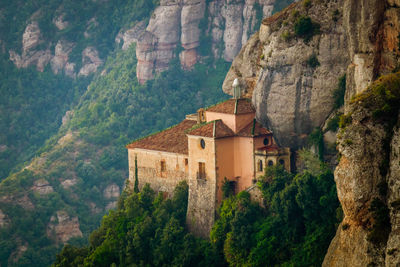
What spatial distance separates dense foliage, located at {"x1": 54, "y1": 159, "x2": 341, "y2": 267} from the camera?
179 feet

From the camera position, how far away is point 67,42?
527 feet

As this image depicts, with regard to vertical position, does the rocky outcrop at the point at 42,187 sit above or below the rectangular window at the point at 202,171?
below

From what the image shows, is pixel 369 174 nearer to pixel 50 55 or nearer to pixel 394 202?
pixel 394 202

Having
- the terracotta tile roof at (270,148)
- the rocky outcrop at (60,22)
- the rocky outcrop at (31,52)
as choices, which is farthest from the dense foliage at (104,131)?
the terracotta tile roof at (270,148)

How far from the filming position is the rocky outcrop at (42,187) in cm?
11449

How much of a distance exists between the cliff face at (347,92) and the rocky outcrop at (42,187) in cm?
5441

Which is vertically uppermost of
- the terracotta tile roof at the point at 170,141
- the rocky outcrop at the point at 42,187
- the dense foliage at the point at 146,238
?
the terracotta tile roof at the point at 170,141

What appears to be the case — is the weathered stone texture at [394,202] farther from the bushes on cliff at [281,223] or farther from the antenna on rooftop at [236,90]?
the antenna on rooftop at [236,90]

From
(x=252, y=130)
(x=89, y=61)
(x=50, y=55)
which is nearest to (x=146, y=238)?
(x=252, y=130)

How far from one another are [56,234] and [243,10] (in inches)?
1560

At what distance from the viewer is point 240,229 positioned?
189 ft

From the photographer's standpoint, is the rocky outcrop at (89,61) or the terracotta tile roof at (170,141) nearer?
the terracotta tile roof at (170,141)

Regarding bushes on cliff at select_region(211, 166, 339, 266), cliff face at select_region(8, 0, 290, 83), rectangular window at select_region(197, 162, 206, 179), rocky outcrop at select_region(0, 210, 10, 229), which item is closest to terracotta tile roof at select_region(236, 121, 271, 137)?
bushes on cliff at select_region(211, 166, 339, 266)

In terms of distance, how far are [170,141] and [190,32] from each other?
66.1 meters
